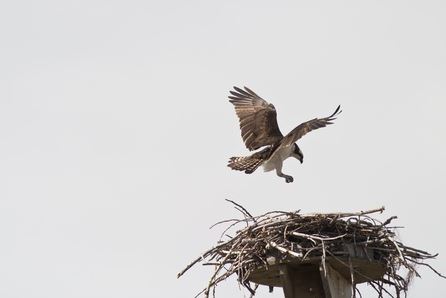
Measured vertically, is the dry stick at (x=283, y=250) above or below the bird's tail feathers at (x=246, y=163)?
below

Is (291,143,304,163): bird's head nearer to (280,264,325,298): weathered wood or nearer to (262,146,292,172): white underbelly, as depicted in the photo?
(262,146,292,172): white underbelly

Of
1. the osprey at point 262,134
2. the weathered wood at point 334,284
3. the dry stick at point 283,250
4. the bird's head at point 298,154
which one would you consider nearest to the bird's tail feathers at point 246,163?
the osprey at point 262,134

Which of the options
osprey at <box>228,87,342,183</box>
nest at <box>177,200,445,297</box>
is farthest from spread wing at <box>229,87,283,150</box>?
nest at <box>177,200,445,297</box>

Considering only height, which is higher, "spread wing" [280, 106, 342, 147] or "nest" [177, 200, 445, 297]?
"spread wing" [280, 106, 342, 147]

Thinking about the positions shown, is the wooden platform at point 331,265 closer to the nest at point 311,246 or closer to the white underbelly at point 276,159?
the nest at point 311,246

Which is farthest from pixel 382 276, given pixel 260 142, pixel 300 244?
pixel 260 142

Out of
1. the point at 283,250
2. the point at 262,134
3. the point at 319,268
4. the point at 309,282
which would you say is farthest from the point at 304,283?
the point at 262,134

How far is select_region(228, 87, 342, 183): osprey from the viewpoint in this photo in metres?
9.36

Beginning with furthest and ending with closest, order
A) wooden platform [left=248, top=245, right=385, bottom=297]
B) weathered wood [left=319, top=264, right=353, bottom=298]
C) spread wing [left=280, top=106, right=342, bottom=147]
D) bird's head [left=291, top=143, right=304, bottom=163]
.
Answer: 1. bird's head [left=291, top=143, right=304, bottom=163]
2. spread wing [left=280, top=106, right=342, bottom=147]
3. wooden platform [left=248, top=245, right=385, bottom=297]
4. weathered wood [left=319, top=264, right=353, bottom=298]

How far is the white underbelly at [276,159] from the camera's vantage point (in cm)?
998

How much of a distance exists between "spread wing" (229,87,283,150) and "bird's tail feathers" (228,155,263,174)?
1.35 feet

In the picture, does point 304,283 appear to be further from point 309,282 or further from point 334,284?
point 334,284

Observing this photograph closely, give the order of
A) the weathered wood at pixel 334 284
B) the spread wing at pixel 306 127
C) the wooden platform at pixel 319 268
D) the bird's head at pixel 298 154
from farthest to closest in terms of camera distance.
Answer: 1. the bird's head at pixel 298 154
2. the spread wing at pixel 306 127
3. the wooden platform at pixel 319 268
4. the weathered wood at pixel 334 284

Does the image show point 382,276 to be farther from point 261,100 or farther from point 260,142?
point 261,100
